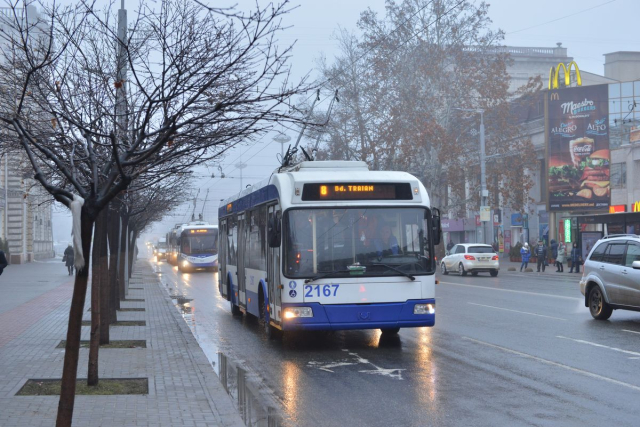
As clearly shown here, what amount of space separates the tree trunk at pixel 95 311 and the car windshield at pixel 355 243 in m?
2.88

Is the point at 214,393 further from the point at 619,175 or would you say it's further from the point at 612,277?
the point at 619,175

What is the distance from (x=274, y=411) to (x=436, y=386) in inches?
86.1

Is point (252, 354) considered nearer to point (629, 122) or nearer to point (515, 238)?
point (629, 122)

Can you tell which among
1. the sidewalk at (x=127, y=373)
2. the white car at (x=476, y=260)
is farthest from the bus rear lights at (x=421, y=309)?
the white car at (x=476, y=260)

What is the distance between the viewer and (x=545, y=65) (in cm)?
9019

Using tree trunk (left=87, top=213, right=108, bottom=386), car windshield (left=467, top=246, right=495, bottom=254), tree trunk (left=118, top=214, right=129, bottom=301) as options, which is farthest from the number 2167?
car windshield (left=467, top=246, right=495, bottom=254)

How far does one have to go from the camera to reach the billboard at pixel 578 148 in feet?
162

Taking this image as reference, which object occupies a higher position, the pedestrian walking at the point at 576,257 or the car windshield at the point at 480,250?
the car windshield at the point at 480,250

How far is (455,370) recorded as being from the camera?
11.4 metres

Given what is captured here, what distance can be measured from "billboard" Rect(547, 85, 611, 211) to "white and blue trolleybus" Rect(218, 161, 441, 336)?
Result: 37189 millimetres

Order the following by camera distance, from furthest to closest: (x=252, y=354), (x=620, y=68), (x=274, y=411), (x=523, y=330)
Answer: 1. (x=620, y=68)
2. (x=523, y=330)
3. (x=252, y=354)
4. (x=274, y=411)

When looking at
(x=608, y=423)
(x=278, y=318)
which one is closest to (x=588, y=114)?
(x=278, y=318)

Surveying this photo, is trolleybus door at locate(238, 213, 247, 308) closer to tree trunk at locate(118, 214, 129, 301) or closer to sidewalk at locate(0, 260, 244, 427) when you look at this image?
sidewalk at locate(0, 260, 244, 427)

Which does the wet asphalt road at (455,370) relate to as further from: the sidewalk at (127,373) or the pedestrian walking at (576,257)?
the pedestrian walking at (576,257)
